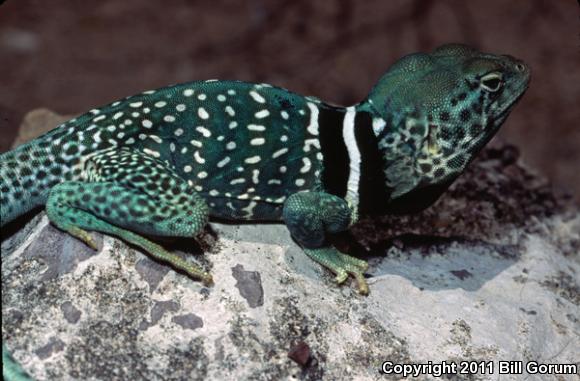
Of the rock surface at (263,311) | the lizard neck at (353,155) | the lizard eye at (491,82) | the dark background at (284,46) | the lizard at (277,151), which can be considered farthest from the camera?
the dark background at (284,46)

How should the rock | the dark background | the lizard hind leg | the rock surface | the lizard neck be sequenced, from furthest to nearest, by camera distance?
1. the dark background
2. the rock
3. the lizard neck
4. the lizard hind leg
5. the rock surface

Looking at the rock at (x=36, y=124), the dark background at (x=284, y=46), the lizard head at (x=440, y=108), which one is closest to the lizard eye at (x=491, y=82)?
the lizard head at (x=440, y=108)

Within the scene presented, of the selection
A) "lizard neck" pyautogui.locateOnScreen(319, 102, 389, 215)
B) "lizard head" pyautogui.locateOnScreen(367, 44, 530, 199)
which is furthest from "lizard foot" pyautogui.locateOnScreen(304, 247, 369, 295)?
"lizard head" pyautogui.locateOnScreen(367, 44, 530, 199)

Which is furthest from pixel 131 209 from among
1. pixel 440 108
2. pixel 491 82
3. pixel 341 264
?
pixel 491 82

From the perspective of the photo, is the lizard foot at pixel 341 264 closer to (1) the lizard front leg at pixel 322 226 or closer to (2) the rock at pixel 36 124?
(1) the lizard front leg at pixel 322 226

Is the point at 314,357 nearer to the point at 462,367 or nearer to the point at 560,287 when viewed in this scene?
the point at 462,367

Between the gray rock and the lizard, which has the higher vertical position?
the lizard

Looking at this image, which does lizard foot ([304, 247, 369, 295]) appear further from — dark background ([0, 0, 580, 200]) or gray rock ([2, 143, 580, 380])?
dark background ([0, 0, 580, 200])
